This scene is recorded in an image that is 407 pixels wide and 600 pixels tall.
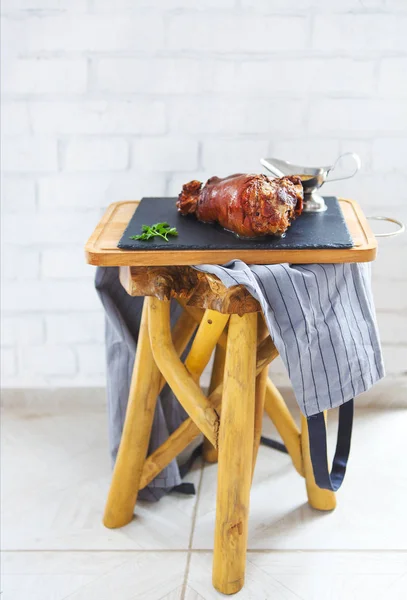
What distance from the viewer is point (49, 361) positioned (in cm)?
246

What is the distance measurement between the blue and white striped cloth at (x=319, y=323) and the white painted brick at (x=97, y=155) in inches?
32.1

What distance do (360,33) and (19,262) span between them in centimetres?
124

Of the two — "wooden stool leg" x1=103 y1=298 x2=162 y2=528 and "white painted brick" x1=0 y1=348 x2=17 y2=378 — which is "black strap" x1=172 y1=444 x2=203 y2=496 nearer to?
"wooden stool leg" x1=103 y1=298 x2=162 y2=528

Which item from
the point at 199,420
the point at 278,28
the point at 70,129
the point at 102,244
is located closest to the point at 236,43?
the point at 278,28

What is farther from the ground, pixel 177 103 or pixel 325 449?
pixel 177 103

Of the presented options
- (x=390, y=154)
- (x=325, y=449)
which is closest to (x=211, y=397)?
(x=325, y=449)

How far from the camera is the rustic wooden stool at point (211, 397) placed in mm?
1571

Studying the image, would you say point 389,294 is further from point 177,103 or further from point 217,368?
point 177,103

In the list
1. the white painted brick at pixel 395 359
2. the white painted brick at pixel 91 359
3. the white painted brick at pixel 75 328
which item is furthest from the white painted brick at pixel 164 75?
the white painted brick at pixel 395 359

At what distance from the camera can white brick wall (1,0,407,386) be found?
2.08 m

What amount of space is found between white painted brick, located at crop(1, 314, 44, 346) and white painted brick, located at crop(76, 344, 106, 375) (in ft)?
0.46

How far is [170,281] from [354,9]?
1054 millimetres

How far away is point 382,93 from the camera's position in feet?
7.02

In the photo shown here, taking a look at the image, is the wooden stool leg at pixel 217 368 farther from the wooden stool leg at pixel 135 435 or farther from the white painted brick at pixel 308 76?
the white painted brick at pixel 308 76
